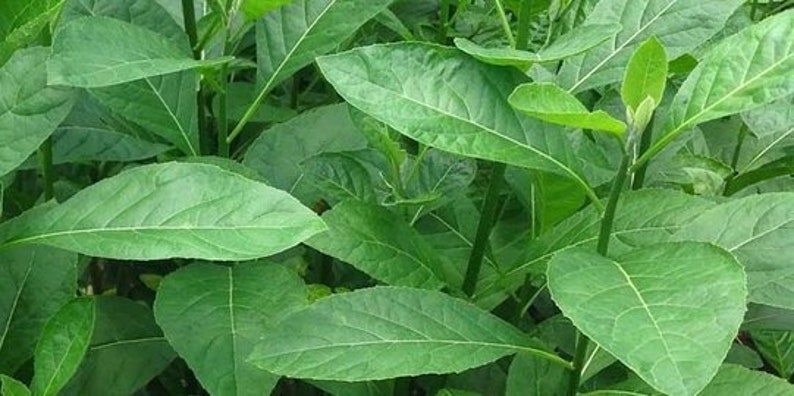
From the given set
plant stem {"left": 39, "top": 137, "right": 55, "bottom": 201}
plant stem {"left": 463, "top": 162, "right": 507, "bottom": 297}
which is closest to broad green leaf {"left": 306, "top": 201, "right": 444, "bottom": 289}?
plant stem {"left": 463, "top": 162, "right": 507, "bottom": 297}

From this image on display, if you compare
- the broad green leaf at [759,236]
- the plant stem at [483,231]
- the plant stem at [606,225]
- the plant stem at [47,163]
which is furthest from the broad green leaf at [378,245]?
the plant stem at [47,163]

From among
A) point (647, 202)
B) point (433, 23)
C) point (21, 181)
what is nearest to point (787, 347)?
point (647, 202)

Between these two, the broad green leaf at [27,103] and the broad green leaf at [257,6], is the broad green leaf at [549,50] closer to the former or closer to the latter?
the broad green leaf at [257,6]

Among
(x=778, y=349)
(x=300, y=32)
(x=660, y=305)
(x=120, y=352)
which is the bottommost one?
(x=778, y=349)

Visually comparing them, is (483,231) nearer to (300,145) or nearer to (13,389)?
(300,145)

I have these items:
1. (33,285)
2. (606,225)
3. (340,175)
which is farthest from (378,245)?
(33,285)

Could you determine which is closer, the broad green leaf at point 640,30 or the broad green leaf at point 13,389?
the broad green leaf at point 13,389
